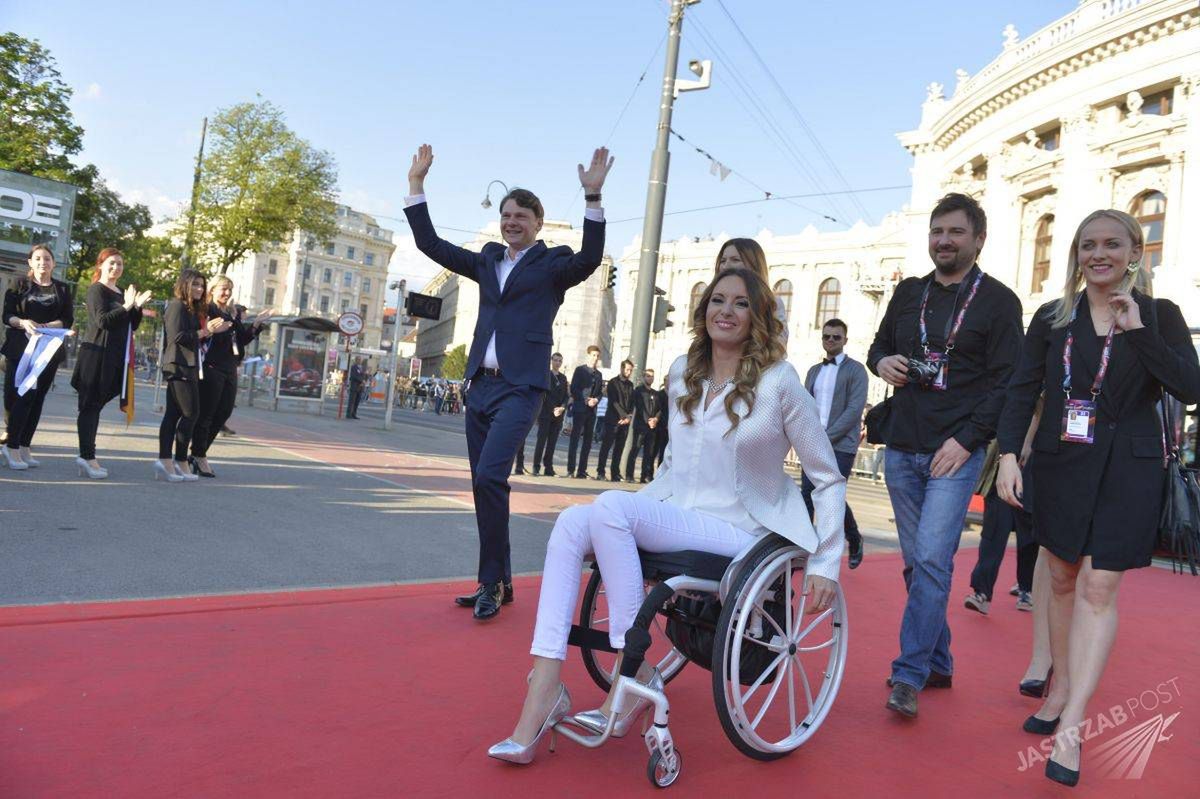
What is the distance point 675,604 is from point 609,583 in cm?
27

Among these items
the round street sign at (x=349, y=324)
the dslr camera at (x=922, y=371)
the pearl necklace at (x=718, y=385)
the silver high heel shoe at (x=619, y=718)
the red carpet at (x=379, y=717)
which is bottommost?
the red carpet at (x=379, y=717)

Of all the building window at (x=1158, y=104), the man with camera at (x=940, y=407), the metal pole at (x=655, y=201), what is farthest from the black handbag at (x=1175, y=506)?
the building window at (x=1158, y=104)

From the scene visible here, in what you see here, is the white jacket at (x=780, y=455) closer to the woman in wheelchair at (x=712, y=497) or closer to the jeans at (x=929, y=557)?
the woman in wheelchair at (x=712, y=497)

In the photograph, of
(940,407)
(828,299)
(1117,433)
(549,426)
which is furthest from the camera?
(828,299)

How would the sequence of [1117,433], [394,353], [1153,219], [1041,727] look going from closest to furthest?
[1117,433] → [1041,727] → [394,353] → [1153,219]

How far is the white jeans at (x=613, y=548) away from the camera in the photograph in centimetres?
271

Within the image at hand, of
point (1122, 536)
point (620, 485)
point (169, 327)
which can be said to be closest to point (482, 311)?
point (1122, 536)

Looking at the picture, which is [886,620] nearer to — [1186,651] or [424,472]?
[1186,651]

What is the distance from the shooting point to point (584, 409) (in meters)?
14.1

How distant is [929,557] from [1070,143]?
3486cm

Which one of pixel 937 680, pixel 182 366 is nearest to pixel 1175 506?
pixel 937 680

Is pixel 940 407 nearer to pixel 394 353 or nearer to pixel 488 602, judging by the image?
pixel 488 602

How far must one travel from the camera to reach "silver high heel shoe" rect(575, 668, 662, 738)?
8.84 feet

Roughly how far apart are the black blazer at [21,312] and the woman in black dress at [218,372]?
1.12 meters
